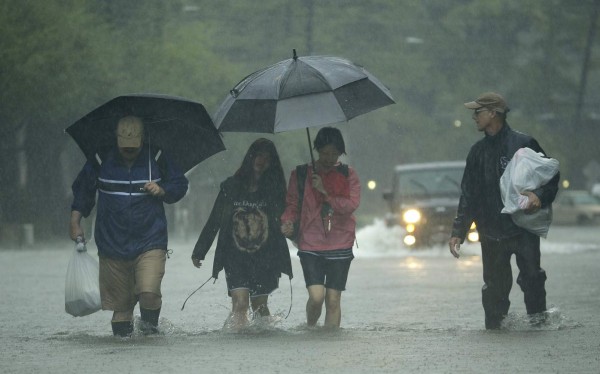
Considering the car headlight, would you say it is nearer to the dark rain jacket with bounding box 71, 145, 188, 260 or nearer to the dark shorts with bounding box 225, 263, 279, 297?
the dark shorts with bounding box 225, 263, 279, 297

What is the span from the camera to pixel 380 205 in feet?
240

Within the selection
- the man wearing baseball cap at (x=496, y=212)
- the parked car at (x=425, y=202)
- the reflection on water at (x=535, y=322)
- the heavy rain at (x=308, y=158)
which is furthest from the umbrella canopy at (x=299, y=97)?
the parked car at (x=425, y=202)

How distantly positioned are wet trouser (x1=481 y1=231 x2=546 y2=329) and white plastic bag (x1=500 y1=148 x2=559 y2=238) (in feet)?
0.43

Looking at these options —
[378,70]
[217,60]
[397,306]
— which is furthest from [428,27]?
[397,306]

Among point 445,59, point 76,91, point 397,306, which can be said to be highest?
point 445,59

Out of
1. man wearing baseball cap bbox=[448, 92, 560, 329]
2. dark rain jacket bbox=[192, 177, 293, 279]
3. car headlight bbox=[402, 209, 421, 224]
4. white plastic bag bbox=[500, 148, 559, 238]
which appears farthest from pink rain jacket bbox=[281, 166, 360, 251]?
car headlight bbox=[402, 209, 421, 224]

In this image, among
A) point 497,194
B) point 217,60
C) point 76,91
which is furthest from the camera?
point 217,60

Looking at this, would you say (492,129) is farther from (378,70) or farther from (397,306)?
(378,70)

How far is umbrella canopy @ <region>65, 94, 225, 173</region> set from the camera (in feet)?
35.3

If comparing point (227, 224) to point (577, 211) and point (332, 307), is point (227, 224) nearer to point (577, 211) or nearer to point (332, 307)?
point (332, 307)

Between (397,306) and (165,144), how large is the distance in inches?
175

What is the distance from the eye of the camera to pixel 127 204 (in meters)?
10.5

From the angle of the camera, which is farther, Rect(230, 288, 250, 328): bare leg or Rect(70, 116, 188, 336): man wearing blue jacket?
Rect(230, 288, 250, 328): bare leg

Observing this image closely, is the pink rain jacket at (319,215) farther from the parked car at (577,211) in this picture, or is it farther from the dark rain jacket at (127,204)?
the parked car at (577,211)
